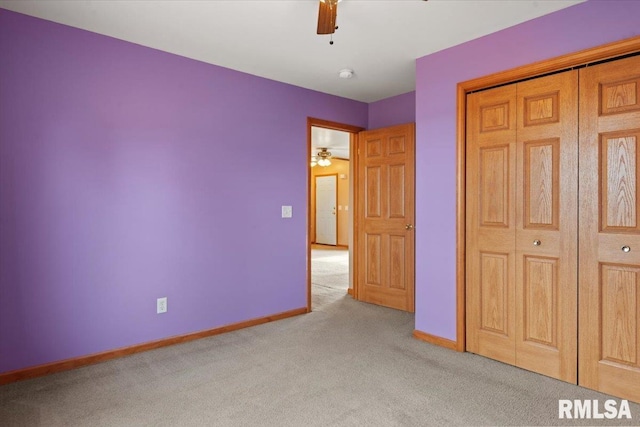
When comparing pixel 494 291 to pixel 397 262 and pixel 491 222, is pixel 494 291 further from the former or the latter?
pixel 397 262

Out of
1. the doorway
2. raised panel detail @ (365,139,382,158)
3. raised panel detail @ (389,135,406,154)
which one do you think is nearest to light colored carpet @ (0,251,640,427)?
the doorway

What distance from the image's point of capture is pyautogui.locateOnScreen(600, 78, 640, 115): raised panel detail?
2.23 meters

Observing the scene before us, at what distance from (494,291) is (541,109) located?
1351mm

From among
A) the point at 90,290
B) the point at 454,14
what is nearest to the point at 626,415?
the point at 454,14

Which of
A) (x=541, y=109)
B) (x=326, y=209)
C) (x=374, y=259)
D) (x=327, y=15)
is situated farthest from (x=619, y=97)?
(x=326, y=209)

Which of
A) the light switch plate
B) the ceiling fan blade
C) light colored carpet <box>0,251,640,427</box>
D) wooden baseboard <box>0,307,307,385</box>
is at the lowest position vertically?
light colored carpet <box>0,251,640,427</box>

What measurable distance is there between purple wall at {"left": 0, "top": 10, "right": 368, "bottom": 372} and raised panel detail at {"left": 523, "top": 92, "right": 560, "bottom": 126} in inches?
89.1

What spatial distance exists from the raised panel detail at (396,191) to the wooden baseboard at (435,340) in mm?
1393

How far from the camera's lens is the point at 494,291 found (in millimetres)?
2877

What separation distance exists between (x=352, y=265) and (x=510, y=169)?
2.62 meters

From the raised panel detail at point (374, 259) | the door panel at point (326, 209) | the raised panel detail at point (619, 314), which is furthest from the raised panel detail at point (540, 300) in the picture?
the door panel at point (326, 209)

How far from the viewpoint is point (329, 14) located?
6.93 feet

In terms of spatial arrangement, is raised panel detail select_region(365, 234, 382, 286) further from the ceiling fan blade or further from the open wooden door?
the ceiling fan blade

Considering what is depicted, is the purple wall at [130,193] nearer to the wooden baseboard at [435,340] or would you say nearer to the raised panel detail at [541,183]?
the wooden baseboard at [435,340]
